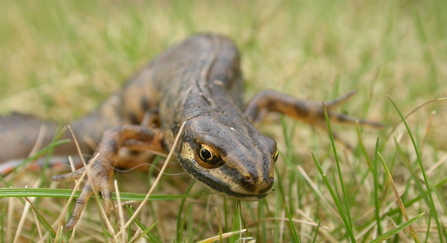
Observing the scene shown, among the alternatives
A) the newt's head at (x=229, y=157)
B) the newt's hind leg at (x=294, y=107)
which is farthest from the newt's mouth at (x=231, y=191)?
the newt's hind leg at (x=294, y=107)

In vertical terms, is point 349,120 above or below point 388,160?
above

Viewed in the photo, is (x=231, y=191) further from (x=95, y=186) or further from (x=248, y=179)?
(x=95, y=186)

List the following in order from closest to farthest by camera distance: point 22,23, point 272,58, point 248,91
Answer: point 248,91, point 272,58, point 22,23

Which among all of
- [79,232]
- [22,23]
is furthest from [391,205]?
[22,23]

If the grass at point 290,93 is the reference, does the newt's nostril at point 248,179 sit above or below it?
above

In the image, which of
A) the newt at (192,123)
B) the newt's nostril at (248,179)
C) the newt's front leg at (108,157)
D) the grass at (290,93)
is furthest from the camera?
the grass at (290,93)

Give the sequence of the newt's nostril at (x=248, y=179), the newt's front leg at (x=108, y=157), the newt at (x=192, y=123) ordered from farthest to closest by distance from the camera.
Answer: the newt's front leg at (x=108, y=157) → the newt at (x=192, y=123) → the newt's nostril at (x=248, y=179)

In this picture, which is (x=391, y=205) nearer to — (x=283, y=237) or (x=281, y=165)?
(x=283, y=237)

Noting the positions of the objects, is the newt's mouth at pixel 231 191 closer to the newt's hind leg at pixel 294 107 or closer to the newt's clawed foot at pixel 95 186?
the newt's clawed foot at pixel 95 186
